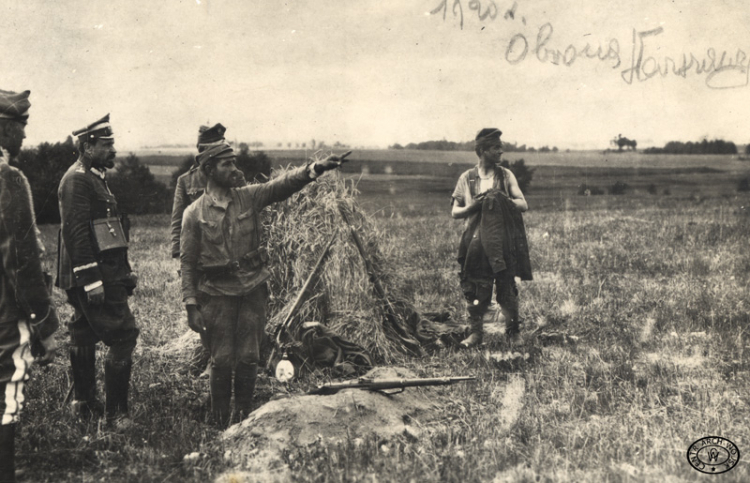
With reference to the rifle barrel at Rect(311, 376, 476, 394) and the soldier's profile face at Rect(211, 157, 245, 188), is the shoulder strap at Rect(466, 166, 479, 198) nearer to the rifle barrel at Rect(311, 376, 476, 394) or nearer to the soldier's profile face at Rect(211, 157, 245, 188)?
the rifle barrel at Rect(311, 376, 476, 394)

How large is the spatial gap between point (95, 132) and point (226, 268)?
133 centimetres

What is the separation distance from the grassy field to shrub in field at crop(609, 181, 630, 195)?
1261 centimetres

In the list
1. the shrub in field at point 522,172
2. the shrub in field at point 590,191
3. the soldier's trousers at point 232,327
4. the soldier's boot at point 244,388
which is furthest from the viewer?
the shrub in field at point 590,191

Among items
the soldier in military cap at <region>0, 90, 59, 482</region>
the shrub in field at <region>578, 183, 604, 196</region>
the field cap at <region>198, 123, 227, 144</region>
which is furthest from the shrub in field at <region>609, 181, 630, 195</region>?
the soldier in military cap at <region>0, 90, 59, 482</region>

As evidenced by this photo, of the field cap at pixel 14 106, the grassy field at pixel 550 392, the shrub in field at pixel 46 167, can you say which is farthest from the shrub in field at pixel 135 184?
the field cap at pixel 14 106

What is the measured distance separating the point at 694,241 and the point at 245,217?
978cm

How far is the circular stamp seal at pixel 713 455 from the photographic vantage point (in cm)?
336

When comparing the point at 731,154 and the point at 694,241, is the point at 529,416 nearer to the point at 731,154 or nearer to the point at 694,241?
the point at 694,241

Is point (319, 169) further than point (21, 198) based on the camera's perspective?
Yes

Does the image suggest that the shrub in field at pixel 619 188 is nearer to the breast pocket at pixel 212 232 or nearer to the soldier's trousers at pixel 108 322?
the breast pocket at pixel 212 232

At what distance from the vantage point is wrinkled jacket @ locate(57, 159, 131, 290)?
4.10 meters

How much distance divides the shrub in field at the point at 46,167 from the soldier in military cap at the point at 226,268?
1831cm

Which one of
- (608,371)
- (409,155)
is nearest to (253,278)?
(608,371)

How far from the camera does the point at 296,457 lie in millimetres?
3592
